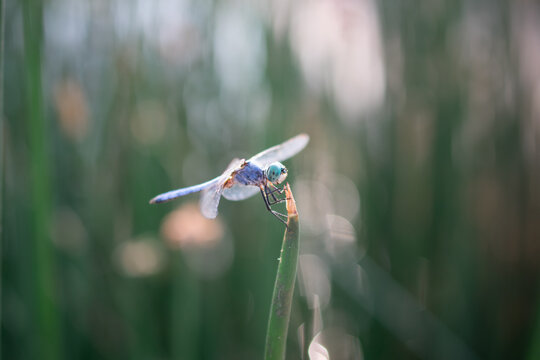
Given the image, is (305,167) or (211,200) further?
(305,167)

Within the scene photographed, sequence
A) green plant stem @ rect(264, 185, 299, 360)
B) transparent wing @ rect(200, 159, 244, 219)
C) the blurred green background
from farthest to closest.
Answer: the blurred green background
transparent wing @ rect(200, 159, 244, 219)
green plant stem @ rect(264, 185, 299, 360)

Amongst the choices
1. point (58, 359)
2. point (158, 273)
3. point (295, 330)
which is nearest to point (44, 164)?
point (58, 359)

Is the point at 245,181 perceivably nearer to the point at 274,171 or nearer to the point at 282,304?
the point at 274,171

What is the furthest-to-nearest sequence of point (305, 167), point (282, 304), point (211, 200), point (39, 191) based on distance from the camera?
point (305, 167) → point (39, 191) → point (211, 200) → point (282, 304)

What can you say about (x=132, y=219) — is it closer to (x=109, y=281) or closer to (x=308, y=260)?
(x=109, y=281)

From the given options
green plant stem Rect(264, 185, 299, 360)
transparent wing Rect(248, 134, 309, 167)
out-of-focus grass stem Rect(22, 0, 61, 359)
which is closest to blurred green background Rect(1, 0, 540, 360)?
out-of-focus grass stem Rect(22, 0, 61, 359)

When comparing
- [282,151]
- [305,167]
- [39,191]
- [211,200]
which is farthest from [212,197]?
[305,167]

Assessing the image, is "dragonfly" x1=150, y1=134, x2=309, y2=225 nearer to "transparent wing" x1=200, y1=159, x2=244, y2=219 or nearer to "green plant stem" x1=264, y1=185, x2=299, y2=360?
"transparent wing" x1=200, y1=159, x2=244, y2=219
